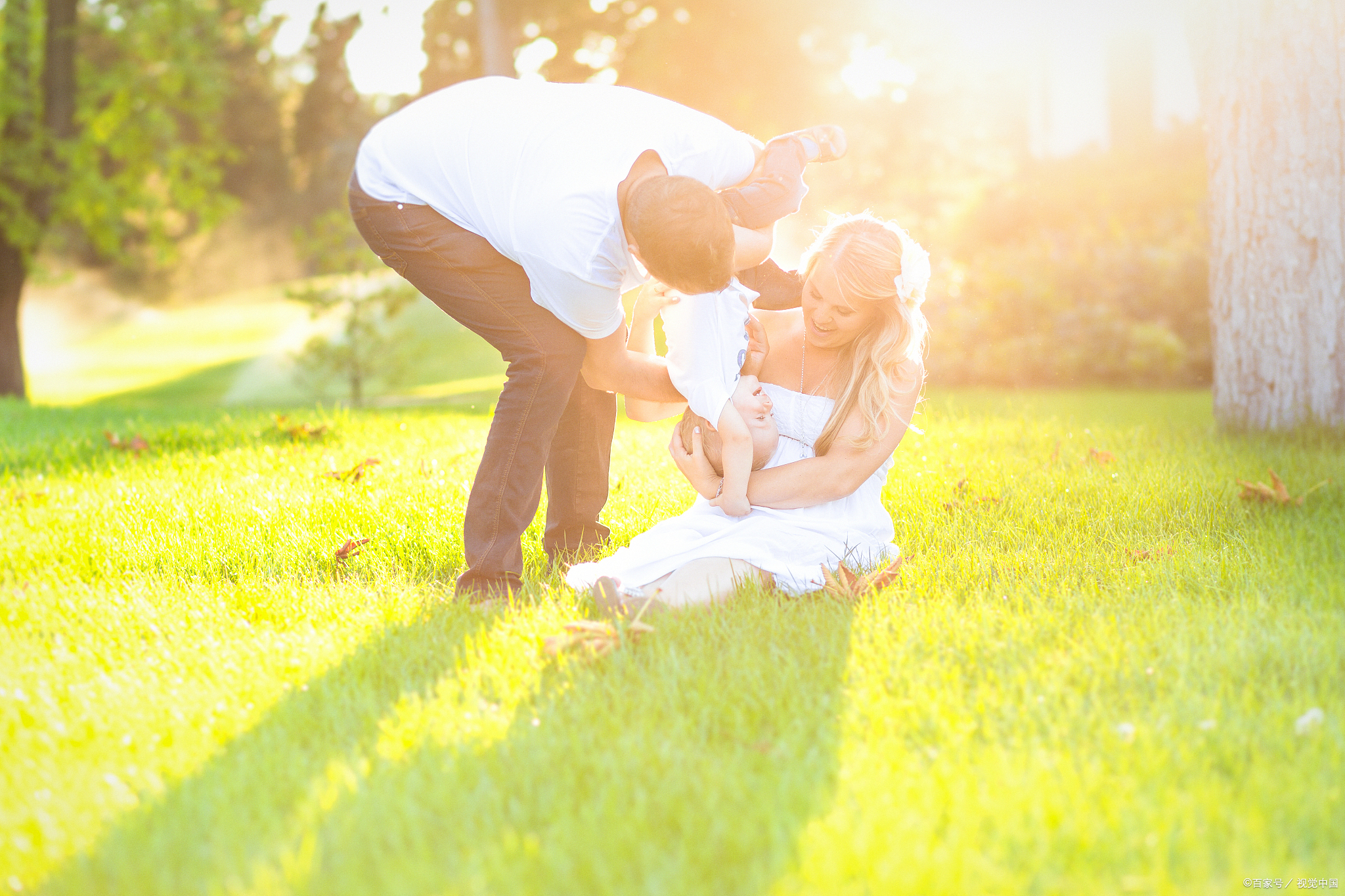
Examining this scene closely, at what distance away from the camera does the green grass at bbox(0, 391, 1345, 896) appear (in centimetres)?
185

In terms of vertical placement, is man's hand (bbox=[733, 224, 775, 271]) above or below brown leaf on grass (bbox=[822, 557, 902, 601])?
above

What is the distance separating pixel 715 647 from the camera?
9.31ft

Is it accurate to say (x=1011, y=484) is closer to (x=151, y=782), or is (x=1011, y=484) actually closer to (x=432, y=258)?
(x=432, y=258)

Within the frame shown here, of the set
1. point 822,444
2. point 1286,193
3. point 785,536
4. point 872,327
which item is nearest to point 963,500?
point 822,444

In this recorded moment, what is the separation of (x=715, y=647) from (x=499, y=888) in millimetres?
1166

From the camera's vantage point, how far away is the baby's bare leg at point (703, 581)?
10.6 feet

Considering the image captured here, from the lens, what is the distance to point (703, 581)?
331 centimetres

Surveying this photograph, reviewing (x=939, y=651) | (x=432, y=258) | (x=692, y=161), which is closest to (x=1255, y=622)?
(x=939, y=651)

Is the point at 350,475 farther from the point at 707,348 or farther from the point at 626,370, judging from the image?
the point at 707,348

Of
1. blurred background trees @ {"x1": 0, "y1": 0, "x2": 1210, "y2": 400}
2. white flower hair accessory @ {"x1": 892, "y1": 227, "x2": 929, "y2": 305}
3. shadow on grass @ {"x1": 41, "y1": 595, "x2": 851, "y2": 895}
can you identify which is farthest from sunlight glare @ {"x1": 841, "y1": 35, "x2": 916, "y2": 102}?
shadow on grass @ {"x1": 41, "y1": 595, "x2": 851, "y2": 895}

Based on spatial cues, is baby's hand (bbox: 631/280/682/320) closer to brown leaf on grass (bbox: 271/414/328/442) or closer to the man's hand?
the man's hand

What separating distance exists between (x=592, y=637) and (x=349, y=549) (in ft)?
5.08

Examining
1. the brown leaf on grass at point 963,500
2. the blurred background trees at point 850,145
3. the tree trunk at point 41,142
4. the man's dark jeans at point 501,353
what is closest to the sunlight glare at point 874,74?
the blurred background trees at point 850,145

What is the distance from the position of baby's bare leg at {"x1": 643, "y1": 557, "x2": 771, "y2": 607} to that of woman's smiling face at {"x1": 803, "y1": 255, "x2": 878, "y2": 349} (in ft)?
3.05
